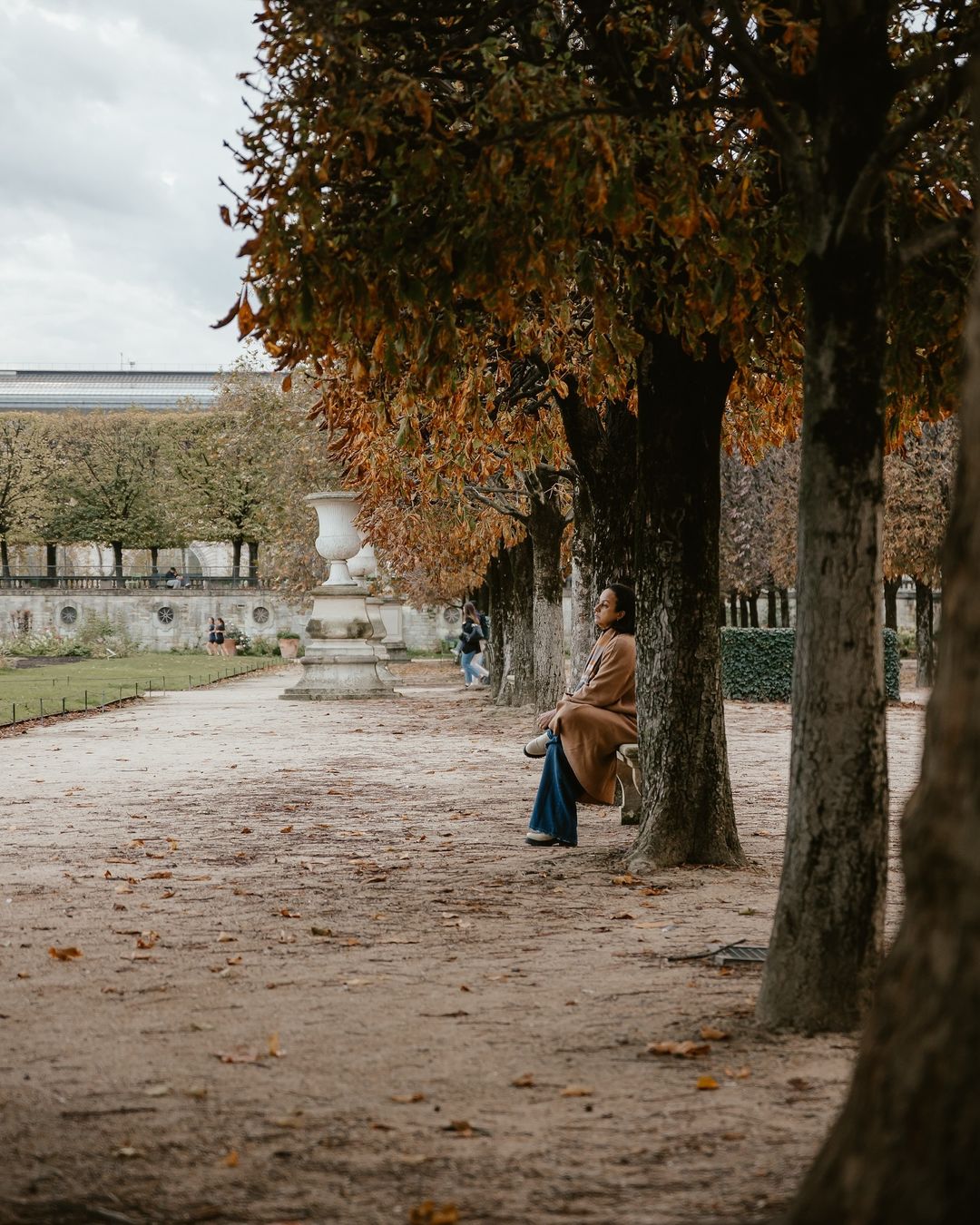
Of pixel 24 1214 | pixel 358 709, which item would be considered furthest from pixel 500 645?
pixel 24 1214

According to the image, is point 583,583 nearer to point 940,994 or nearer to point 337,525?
point 337,525

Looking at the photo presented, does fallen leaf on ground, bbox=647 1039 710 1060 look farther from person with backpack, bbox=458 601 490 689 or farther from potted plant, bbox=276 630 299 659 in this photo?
potted plant, bbox=276 630 299 659

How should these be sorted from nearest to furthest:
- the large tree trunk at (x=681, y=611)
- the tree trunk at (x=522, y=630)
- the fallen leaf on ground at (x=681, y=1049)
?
the fallen leaf on ground at (x=681, y=1049), the large tree trunk at (x=681, y=611), the tree trunk at (x=522, y=630)

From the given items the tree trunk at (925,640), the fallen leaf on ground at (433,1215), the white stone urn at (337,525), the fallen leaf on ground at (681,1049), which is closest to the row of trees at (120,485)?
the white stone urn at (337,525)

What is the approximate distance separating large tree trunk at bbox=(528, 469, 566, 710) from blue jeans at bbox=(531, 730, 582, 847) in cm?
938

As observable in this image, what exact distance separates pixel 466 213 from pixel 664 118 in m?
0.95

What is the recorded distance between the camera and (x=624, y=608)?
9375 mm

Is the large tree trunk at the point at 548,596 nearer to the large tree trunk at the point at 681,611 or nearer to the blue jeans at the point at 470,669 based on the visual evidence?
the large tree trunk at the point at 681,611

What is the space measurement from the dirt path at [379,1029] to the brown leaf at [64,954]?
0.20 ft

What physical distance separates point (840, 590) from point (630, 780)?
16.5 feet

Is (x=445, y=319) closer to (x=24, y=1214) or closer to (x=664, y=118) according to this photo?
(x=664, y=118)

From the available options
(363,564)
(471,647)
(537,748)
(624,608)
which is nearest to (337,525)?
(363,564)

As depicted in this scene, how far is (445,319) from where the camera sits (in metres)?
6.58

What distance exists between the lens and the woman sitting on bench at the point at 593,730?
900cm
